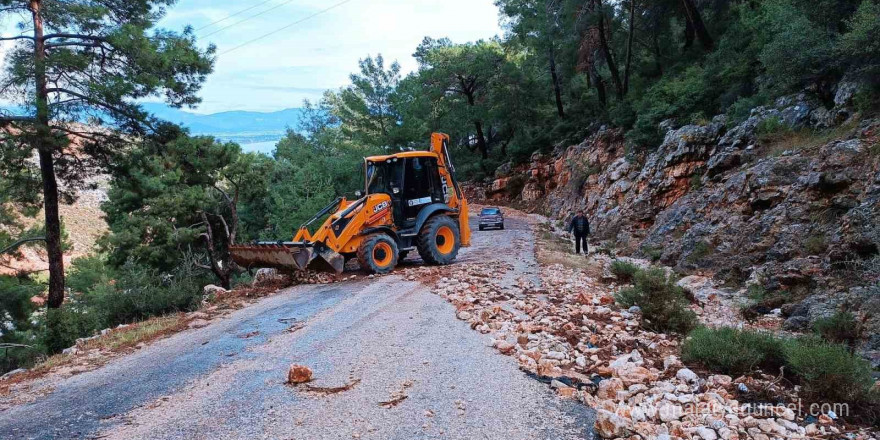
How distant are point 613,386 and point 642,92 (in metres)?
27.4

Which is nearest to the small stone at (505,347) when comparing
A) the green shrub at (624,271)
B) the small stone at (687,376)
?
the small stone at (687,376)

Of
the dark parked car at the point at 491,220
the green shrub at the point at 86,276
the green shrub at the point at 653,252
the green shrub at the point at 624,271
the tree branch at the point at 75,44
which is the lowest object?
the green shrub at the point at 86,276

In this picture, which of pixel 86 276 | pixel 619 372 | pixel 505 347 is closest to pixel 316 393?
pixel 505 347

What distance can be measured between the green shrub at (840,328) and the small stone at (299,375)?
274 inches

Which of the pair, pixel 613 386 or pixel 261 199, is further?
pixel 261 199

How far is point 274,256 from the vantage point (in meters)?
10.9

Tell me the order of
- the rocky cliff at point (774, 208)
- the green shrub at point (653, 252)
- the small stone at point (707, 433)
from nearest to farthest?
the small stone at point (707, 433) → the rocky cliff at point (774, 208) → the green shrub at point (653, 252)

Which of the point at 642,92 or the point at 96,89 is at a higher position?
the point at 642,92

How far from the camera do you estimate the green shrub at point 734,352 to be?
14.5 feet

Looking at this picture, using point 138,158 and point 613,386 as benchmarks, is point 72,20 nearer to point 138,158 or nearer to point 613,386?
point 138,158

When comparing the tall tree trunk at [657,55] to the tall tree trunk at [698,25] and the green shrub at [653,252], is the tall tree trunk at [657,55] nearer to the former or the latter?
the tall tree trunk at [698,25]

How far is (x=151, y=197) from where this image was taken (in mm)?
21781

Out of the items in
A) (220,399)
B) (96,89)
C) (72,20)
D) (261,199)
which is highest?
(72,20)

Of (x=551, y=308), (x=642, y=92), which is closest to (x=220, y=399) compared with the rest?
(x=551, y=308)
